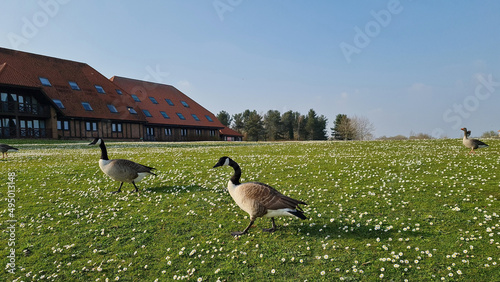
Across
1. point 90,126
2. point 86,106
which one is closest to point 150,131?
point 90,126

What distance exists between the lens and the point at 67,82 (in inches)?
2183

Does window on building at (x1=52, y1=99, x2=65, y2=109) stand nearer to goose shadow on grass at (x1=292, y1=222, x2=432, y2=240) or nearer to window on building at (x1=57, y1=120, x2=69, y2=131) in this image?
window on building at (x1=57, y1=120, x2=69, y2=131)

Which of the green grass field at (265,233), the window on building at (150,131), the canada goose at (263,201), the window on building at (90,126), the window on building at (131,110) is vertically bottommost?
the green grass field at (265,233)

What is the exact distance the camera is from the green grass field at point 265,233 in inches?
243

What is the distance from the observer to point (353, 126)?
105 metres

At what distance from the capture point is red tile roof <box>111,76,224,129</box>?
6706 centimetres

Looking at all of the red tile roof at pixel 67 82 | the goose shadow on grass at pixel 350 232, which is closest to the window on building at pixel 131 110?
the red tile roof at pixel 67 82

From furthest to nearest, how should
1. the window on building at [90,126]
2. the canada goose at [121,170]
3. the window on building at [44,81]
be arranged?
1. the window on building at [90,126]
2. the window on building at [44,81]
3. the canada goose at [121,170]

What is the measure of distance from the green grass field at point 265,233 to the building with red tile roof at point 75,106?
4414cm

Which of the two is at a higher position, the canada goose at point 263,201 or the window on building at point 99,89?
the window on building at point 99,89

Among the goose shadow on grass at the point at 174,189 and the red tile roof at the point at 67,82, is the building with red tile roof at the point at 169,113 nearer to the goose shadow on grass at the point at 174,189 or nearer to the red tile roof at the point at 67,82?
the red tile roof at the point at 67,82

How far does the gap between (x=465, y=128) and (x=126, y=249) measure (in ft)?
90.0

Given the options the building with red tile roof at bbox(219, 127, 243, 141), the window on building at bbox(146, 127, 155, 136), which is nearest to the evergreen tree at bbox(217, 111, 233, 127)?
the building with red tile roof at bbox(219, 127, 243, 141)

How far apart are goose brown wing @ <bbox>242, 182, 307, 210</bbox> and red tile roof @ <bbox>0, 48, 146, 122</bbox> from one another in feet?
177
